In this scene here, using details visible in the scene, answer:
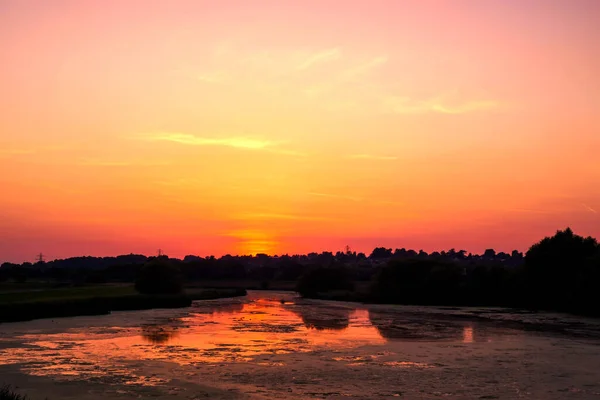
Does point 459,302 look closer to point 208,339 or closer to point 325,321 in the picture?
point 325,321

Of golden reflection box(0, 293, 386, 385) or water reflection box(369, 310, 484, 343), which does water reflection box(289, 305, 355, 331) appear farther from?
water reflection box(369, 310, 484, 343)

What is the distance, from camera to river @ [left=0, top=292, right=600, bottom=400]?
18.3 m

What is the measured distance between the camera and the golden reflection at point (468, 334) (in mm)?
31531

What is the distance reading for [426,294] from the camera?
67625mm

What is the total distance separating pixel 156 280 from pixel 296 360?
1700 inches

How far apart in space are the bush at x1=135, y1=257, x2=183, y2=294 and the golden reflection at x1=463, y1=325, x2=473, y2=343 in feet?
116

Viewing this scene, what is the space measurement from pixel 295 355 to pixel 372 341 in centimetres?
663

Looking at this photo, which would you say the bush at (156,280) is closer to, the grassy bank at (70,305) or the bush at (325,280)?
the grassy bank at (70,305)

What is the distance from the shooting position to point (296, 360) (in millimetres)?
24016

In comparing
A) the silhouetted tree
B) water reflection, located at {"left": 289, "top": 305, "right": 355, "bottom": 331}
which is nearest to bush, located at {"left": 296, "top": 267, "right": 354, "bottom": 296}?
the silhouetted tree

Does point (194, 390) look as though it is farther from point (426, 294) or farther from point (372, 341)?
point (426, 294)

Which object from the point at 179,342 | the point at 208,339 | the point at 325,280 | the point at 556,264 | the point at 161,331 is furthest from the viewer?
the point at 325,280

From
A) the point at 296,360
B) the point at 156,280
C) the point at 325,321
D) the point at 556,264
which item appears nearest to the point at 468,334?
the point at 325,321

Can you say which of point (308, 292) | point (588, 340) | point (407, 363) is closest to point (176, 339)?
point (407, 363)
